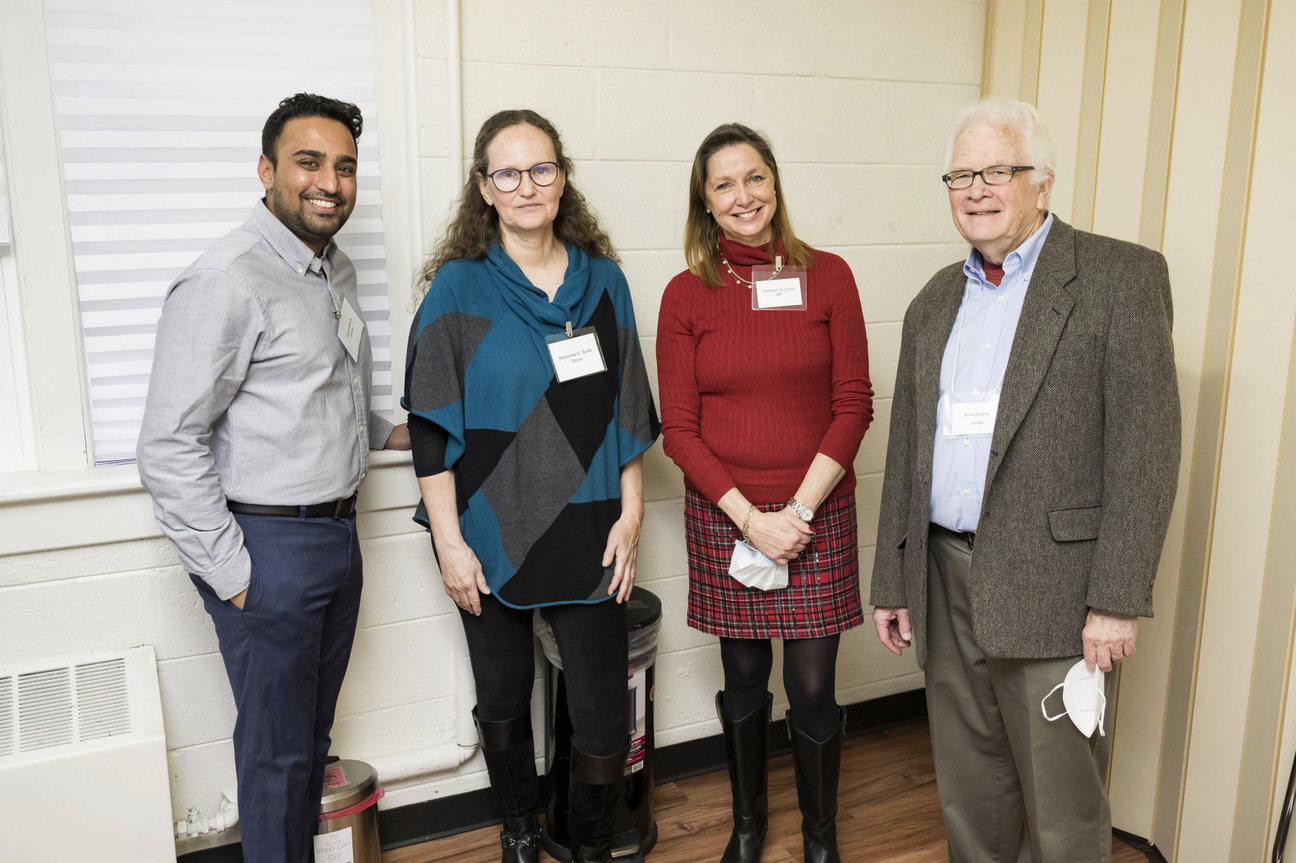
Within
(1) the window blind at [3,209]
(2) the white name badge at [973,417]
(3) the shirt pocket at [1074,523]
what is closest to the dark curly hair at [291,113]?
(1) the window blind at [3,209]

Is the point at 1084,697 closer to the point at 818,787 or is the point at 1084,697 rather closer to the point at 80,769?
the point at 818,787

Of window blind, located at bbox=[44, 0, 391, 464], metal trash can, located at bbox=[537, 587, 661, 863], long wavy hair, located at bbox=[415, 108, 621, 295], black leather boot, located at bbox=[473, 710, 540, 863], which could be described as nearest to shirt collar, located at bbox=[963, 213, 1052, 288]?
long wavy hair, located at bbox=[415, 108, 621, 295]

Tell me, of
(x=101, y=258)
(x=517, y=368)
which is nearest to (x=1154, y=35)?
(x=517, y=368)

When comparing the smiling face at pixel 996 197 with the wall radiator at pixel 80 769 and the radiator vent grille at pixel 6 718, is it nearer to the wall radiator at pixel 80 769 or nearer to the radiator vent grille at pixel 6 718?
the wall radiator at pixel 80 769

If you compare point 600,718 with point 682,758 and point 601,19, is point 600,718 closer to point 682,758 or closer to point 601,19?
point 682,758

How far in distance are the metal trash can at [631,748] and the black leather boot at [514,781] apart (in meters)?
0.07

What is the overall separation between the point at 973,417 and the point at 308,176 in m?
1.35

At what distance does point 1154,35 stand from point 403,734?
8.40 ft

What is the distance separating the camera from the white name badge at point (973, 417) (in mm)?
1644

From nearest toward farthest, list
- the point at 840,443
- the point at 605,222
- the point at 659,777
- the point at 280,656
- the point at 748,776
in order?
the point at 280,656 < the point at 840,443 < the point at 748,776 < the point at 605,222 < the point at 659,777

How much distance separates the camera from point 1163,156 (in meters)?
2.18

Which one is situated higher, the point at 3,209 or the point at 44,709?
the point at 3,209

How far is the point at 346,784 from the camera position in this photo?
215 centimetres

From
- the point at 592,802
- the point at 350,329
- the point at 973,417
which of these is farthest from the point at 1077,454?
the point at 350,329
